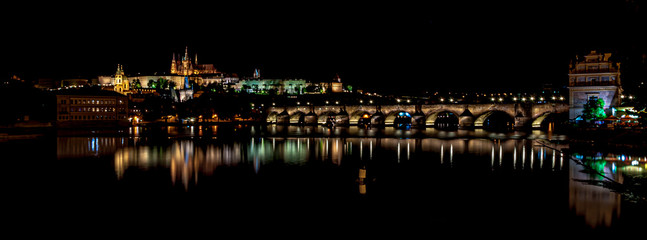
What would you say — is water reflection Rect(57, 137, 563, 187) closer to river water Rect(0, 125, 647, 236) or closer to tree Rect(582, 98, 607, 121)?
river water Rect(0, 125, 647, 236)

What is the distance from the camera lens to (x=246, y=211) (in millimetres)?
12352

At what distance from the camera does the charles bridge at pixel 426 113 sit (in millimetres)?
60694

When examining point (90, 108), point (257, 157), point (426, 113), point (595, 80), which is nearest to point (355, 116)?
point (426, 113)

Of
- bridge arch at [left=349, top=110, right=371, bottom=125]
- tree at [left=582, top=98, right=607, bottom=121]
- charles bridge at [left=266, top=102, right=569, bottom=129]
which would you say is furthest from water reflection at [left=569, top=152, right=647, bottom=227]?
bridge arch at [left=349, top=110, right=371, bottom=125]

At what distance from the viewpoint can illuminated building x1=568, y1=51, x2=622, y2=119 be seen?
46.9 m

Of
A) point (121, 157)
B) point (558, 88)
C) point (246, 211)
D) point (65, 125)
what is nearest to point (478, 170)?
point (246, 211)

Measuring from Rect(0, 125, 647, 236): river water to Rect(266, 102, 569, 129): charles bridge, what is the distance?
37160mm

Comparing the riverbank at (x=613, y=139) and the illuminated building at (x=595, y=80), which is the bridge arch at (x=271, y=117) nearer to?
the illuminated building at (x=595, y=80)

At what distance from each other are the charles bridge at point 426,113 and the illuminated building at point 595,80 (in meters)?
7.80

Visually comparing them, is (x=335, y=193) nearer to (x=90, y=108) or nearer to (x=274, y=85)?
(x=90, y=108)

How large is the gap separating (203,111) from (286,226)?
296 feet

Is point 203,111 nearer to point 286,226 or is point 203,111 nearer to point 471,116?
point 471,116

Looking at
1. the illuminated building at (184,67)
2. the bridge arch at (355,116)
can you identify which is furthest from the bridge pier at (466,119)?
the illuminated building at (184,67)

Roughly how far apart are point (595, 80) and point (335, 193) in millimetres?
41563
